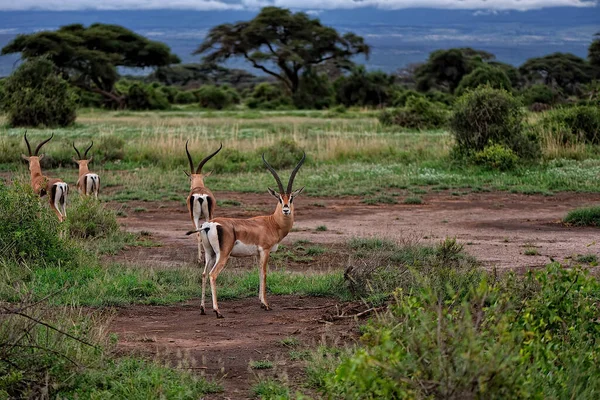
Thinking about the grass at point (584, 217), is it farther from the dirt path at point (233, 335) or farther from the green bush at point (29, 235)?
the green bush at point (29, 235)

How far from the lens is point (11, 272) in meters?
8.66

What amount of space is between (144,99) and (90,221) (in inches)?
1172

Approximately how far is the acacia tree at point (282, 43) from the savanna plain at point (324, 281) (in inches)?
1100

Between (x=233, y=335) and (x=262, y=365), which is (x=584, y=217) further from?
(x=262, y=365)

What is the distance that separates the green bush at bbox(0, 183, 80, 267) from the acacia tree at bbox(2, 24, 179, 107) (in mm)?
30596

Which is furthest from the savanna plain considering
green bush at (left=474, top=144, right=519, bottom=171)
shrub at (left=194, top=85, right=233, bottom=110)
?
shrub at (left=194, top=85, right=233, bottom=110)

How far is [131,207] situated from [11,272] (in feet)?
19.3

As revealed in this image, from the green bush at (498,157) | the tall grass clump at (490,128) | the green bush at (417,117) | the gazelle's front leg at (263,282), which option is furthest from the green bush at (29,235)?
the green bush at (417,117)

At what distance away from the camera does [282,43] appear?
48.5m

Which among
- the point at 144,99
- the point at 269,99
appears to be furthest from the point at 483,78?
the point at 144,99

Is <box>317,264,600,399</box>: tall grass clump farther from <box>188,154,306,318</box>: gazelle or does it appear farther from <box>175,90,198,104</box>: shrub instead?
<box>175,90,198,104</box>: shrub

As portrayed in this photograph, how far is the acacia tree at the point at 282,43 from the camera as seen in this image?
157ft

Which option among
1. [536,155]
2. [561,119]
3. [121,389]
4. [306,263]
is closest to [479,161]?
[536,155]

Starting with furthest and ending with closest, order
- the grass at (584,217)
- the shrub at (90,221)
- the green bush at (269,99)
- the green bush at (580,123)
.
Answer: the green bush at (269,99)
the green bush at (580,123)
the grass at (584,217)
the shrub at (90,221)
